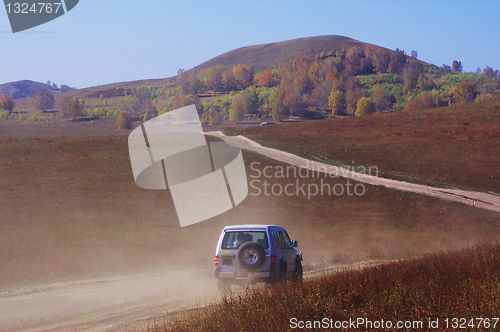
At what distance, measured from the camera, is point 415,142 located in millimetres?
75812

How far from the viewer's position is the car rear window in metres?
12.9

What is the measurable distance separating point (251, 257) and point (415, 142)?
230 ft

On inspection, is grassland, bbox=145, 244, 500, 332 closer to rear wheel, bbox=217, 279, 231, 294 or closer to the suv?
the suv

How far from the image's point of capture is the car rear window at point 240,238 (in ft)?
42.5

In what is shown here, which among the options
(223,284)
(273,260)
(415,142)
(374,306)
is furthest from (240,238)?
(415,142)

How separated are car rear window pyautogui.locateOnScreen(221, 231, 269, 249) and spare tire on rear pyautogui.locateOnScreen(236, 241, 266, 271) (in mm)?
516

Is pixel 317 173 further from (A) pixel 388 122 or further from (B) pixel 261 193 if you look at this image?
(A) pixel 388 122

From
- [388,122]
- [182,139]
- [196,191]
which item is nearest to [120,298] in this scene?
[196,191]

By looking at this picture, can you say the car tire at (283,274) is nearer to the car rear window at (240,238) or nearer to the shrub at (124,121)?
the car rear window at (240,238)

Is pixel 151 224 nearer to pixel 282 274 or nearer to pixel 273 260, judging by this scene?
pixel 282 274

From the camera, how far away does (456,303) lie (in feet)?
23.6

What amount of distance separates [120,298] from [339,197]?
35.2 metres
